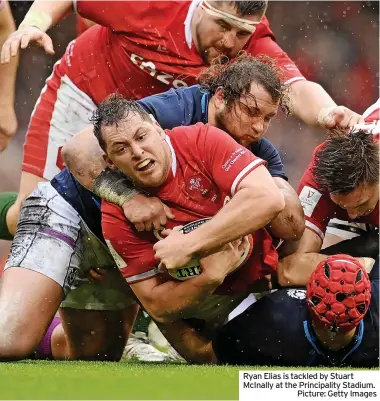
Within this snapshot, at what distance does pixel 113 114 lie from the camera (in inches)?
172

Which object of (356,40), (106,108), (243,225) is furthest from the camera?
(356,40)

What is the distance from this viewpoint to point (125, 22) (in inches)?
221

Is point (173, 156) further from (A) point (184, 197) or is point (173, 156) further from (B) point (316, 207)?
(B) point (316, 207)

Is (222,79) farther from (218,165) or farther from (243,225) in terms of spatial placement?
(243,225)

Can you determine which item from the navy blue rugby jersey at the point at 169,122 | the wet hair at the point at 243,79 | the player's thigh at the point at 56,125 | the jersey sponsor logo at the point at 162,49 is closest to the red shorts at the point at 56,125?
the player's thigh at the point at 56,125

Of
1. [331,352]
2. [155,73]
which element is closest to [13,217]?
[155,73]

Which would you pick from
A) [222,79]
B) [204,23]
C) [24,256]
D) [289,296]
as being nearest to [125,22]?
[204,23]

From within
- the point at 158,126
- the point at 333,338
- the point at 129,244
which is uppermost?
the point at 158,126

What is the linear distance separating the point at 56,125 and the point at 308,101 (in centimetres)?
161

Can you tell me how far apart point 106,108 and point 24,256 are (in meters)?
0.95

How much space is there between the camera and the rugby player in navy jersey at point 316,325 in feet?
13.9

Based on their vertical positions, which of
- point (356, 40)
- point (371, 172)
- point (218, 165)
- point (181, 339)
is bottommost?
point (356, 40)

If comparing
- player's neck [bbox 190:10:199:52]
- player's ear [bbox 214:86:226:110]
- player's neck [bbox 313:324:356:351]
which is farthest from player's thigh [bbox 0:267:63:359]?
player's neck [bbox 190:10:199:52]

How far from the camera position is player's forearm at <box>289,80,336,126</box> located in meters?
5.36
